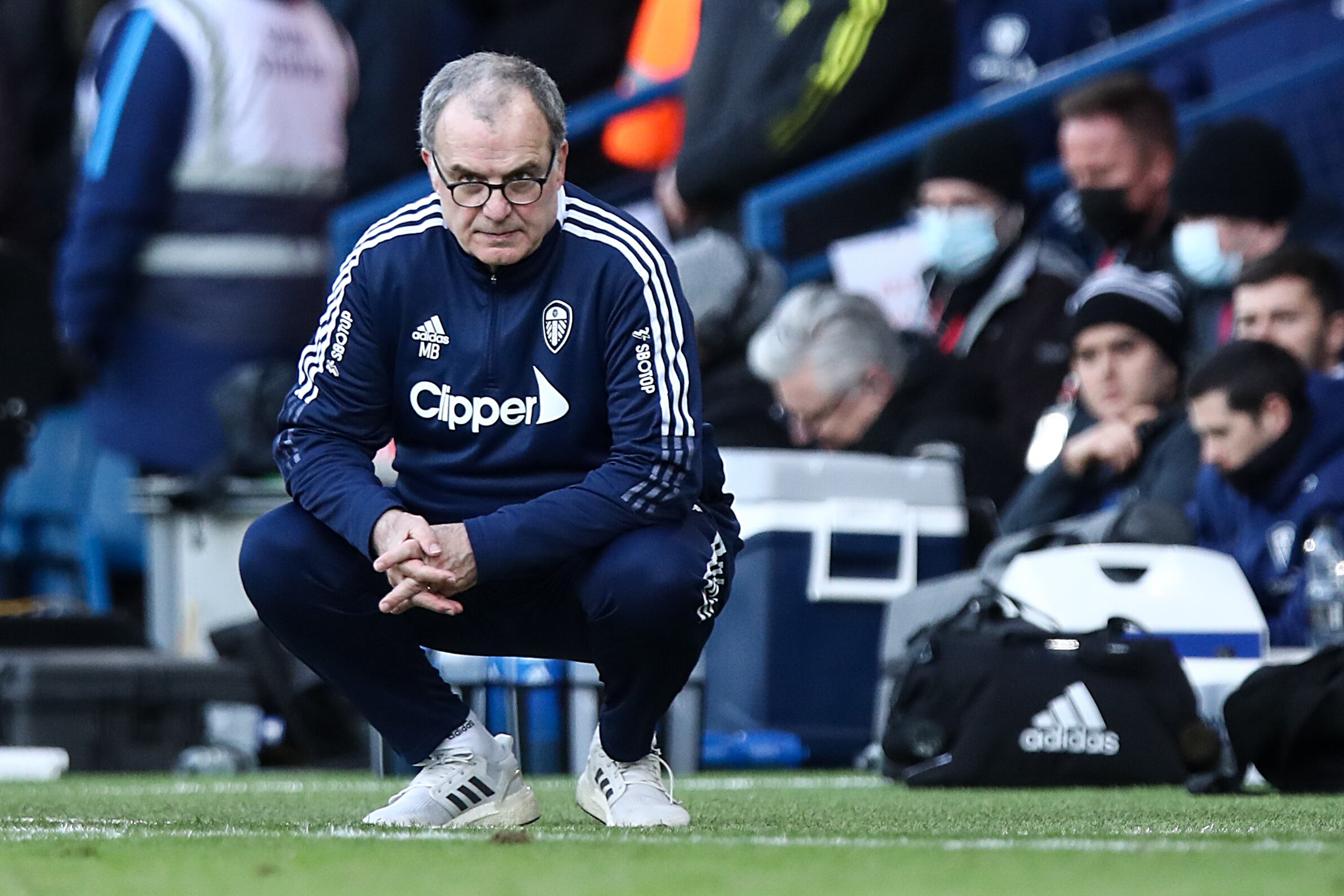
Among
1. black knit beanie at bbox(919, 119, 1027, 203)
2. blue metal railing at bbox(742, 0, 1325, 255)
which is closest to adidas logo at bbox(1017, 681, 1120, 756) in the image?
black knit beanie at bbox(919, 119, 1027, 203)

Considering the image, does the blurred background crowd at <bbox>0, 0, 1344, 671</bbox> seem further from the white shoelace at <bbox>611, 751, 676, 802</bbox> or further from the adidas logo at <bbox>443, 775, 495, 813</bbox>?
the adidas logo at <bbox>443, 775, 495, 813</bbox>

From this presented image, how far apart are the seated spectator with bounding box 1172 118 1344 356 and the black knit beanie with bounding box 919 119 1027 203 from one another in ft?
2.09

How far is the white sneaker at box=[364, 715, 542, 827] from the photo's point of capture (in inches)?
164

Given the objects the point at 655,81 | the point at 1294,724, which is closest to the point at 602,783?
the point at 1294,724

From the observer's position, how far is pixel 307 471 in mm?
4145

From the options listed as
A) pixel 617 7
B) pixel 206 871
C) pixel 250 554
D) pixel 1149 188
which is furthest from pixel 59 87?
pixel 206 871

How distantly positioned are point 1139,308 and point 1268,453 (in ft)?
2.91

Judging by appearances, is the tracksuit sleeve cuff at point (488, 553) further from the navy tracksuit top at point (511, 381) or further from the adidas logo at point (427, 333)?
the adidas logo at point (427, 333)

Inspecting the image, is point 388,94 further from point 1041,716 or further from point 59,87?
point 1041,716

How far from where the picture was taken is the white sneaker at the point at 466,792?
417 cm

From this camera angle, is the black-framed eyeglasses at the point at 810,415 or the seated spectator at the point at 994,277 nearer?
the black-framed eyeglasses at the point at 810,415

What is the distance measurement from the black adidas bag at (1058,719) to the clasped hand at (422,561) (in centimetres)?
179

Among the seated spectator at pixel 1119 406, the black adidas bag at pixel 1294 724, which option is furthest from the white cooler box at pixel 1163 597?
the seated spectator at pixel 1119 406

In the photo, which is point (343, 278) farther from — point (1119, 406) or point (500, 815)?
point (1119, 406)
